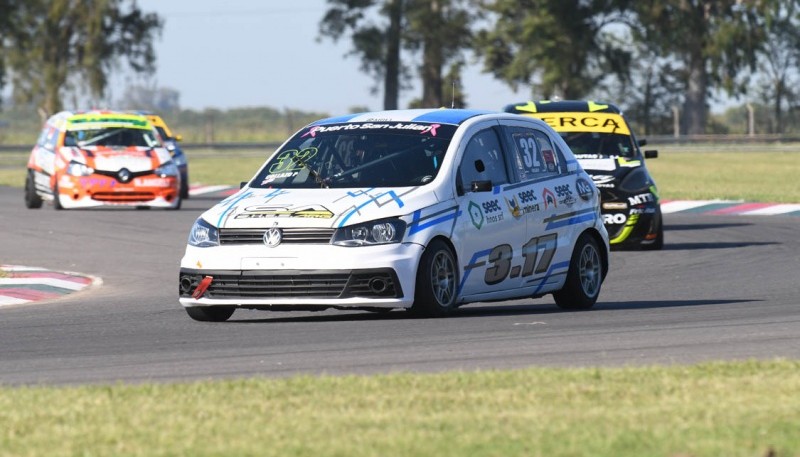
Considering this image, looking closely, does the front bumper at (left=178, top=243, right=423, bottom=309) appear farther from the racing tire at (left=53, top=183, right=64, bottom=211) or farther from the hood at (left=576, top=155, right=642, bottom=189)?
the racing tire at (left=53, top=183, right=64, bottom=211)

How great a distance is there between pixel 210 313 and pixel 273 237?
101 centimetres

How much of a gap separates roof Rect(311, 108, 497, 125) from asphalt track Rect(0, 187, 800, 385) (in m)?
1.47

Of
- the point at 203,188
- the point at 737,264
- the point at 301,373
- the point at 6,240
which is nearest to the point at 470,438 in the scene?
the point at 301,373

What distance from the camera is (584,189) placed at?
1391 cm

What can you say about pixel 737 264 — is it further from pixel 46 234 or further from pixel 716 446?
pixel 716 446

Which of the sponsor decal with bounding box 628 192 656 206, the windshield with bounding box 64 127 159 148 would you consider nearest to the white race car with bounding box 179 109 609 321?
the sponsor decal with bounding box 628 192 656 206

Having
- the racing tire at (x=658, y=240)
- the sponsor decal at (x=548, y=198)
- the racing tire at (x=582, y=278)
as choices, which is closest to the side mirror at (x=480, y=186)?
the sponsor decal at (x=548, y=198)

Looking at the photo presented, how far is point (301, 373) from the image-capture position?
354 inches

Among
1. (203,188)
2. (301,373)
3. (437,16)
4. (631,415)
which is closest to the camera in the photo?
(631,415)

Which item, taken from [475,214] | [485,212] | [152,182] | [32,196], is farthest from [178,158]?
[475,214]

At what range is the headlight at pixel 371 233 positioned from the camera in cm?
1155

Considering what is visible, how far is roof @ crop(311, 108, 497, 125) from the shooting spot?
42.8 ft

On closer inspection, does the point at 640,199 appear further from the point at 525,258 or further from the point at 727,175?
the point at 727,175

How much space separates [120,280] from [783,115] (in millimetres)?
70836
